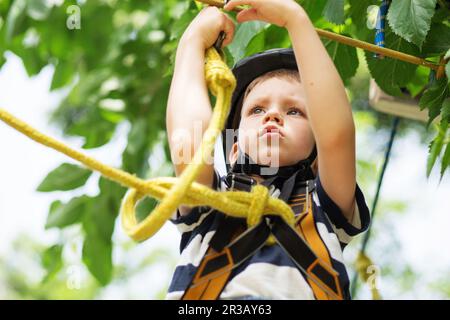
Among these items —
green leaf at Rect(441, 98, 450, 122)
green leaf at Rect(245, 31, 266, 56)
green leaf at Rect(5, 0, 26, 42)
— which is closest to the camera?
green leaf at Rect(441, 98, 450, 122)

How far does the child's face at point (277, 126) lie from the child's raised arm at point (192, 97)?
88mm

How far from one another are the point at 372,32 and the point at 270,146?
0.50 m

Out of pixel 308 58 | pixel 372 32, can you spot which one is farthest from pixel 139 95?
pixel 308 58

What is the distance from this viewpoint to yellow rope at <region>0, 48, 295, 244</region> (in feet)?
2.97

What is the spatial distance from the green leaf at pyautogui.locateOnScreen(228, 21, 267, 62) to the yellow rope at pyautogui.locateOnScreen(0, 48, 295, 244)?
1.45 feet

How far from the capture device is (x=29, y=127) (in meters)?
0.93

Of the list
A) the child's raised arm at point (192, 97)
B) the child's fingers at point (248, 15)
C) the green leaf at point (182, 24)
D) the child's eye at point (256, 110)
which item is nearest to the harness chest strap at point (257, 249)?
the child's raised arm at point (192, 97)

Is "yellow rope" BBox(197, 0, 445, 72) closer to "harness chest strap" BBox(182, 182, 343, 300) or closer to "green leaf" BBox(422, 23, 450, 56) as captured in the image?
"green leaf" BBox(422, 23, 450, 56)

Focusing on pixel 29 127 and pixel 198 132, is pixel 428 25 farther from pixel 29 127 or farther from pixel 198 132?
pixel 29 127

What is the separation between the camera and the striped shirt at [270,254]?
3.22ft

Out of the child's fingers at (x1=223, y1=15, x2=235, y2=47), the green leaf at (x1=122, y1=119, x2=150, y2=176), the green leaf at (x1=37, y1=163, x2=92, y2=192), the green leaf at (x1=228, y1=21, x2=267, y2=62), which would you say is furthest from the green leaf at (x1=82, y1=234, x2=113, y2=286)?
the child's fingers at (x1=223, y1=15, x2=235, y2=47)

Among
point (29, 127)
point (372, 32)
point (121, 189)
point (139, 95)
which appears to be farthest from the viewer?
point (139, 95)

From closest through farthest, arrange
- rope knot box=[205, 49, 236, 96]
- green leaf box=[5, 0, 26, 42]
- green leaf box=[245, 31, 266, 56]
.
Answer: rope knot box=[205, 49, 236, 96], green leaf box=[245, 31, 266, 56], green leaf box=[5, 0, 26, 42]
